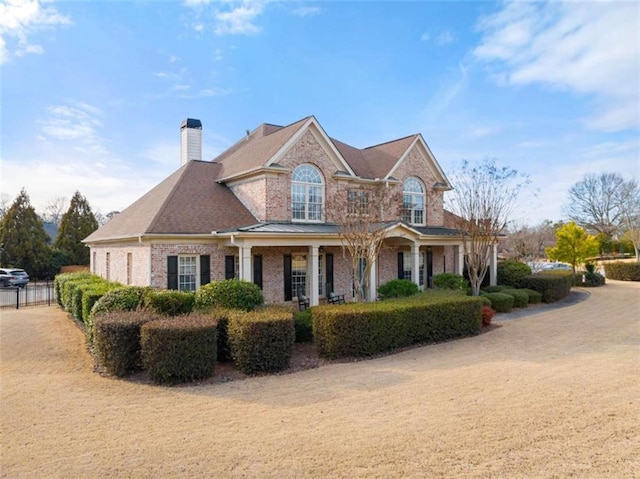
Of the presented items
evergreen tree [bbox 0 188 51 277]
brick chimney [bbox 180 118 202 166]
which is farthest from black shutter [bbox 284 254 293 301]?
evergreen tree [bbox 0 188 51 277]

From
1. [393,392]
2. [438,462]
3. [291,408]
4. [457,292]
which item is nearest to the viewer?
[438,462]

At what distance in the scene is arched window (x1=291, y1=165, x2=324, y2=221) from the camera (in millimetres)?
19141

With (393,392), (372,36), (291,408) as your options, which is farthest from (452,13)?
(291,408)

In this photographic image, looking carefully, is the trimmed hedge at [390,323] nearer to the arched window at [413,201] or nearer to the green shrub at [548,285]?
the arched window at [413,201]

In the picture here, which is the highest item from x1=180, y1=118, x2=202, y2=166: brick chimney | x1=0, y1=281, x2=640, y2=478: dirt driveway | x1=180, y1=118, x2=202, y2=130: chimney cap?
x1=180, y1=118, x2=202, y2=130: chimney cap

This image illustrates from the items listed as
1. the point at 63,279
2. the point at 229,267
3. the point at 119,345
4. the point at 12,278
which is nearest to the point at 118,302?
the point at 119,345

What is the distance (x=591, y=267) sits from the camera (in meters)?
30.0

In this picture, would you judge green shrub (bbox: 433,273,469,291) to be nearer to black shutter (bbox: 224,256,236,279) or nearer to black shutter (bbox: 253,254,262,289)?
black shutter (bbox: 253,254,262,289)

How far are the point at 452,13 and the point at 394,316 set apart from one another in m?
9.76

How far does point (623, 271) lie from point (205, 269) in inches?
1278

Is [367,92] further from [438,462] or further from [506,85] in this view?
[438,462]

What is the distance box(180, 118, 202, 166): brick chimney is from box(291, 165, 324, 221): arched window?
764cm

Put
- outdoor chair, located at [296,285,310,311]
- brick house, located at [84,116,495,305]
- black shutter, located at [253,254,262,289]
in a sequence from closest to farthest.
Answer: brick house, located at [84,116,495,305], black shutter, located at [253,254,262,289], outdoor chair, located at [296,285,310,311]

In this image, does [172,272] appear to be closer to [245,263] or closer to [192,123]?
[245,263]
